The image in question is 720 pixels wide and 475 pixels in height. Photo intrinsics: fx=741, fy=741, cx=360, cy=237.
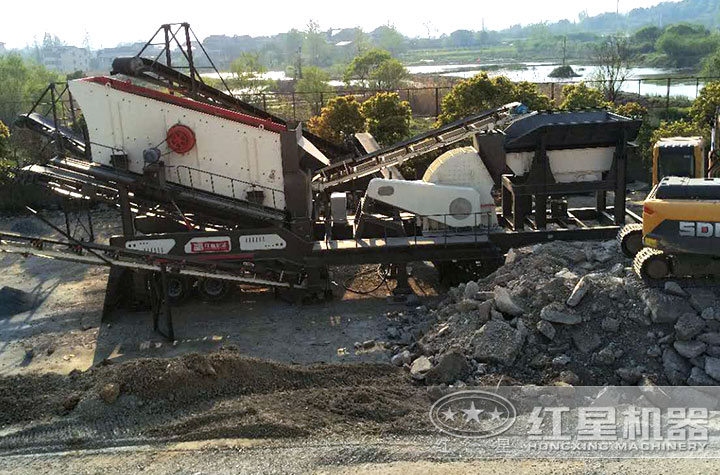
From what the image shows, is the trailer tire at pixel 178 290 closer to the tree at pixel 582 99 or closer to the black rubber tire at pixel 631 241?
the black rubber tire at pixel 631 241

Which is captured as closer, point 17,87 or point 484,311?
point 484,311

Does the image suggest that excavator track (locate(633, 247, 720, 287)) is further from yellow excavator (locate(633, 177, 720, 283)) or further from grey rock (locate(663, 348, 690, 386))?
grey rock (locate(663, 348, 690, 386))

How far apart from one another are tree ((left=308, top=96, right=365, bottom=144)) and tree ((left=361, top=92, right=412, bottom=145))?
35 centimetres

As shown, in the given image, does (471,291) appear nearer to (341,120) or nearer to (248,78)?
(341,120)

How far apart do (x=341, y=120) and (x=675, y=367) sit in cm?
1706

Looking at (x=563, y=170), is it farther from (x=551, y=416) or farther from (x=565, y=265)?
(x=551, y=416)

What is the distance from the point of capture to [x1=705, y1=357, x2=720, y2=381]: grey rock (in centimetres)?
1036

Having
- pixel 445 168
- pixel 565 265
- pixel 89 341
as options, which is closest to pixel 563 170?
pixel 445 168

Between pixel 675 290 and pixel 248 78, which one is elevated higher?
pixel 248 78

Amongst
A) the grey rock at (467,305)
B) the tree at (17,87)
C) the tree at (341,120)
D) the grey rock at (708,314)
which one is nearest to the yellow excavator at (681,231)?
the grey rock at (708,314)

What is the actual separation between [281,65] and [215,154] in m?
168

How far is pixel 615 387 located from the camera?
10508 mm

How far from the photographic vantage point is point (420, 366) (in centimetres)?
1170

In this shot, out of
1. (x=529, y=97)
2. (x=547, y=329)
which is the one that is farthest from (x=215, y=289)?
(x=529, y=97)
